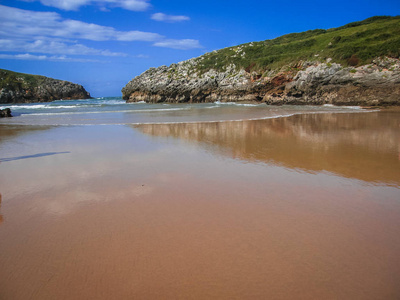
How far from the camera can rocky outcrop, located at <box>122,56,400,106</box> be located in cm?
2709

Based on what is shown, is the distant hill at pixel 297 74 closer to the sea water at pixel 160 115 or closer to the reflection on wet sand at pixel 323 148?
the sea water at pixel 160 115

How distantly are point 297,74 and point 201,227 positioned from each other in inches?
1402

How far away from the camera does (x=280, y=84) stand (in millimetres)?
37125

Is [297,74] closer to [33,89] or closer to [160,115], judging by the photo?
[160,115]

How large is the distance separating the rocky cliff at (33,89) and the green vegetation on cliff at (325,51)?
60197mm

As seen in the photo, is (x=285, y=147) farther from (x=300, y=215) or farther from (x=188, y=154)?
(x=300, y=215)

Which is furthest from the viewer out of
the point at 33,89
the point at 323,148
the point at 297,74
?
the point at 33,89

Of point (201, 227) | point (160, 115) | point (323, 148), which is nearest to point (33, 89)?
point (160, 115)

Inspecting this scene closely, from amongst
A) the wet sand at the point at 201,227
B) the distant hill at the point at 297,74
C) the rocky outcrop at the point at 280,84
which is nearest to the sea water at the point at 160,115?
the rocky outcrop at the point at 280,84

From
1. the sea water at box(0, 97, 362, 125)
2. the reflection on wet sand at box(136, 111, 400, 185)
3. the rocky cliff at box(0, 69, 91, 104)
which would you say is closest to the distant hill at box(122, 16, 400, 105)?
the sea water at box(0, 97, 362, 125)

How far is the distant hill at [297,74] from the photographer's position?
27906mm

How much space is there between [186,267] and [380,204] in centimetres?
342

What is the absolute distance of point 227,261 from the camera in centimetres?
302

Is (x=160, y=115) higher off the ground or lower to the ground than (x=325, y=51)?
lower
